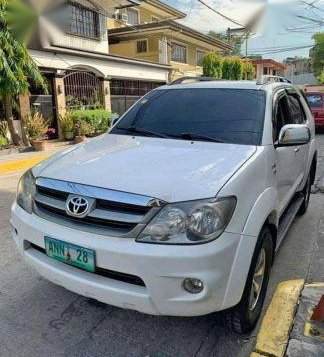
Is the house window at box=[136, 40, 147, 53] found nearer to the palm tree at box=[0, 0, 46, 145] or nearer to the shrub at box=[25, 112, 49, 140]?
the shrub at box=[25, 112, 49, 140]

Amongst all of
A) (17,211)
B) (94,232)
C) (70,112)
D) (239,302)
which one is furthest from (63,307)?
(70,112)

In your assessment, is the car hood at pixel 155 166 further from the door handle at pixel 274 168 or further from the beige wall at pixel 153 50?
the beige wall at pixel 153 50

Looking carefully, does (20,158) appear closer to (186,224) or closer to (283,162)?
(283,162)

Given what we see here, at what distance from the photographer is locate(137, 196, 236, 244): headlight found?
226 cm

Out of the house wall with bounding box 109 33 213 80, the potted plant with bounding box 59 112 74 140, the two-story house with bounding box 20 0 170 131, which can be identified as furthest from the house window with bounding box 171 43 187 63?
the potted plant with bounding box 59 112 74 140

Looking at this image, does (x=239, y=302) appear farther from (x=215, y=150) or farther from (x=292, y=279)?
(x=292, y=279)

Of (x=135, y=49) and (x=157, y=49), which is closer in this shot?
(x=157, y=49)

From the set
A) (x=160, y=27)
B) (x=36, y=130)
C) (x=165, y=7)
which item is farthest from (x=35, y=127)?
(x=165, y=7)

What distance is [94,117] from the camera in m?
15.4

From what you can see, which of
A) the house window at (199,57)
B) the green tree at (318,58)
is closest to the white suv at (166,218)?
the house window at (199,57)

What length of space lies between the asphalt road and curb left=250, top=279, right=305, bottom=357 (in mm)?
72

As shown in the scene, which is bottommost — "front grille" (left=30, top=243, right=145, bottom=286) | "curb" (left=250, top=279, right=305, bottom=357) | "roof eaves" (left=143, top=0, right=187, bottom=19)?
"curb" (left=250, top=279, right=305, bottom=357)

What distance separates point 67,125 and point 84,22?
265 inches

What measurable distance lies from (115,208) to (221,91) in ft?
6.55
